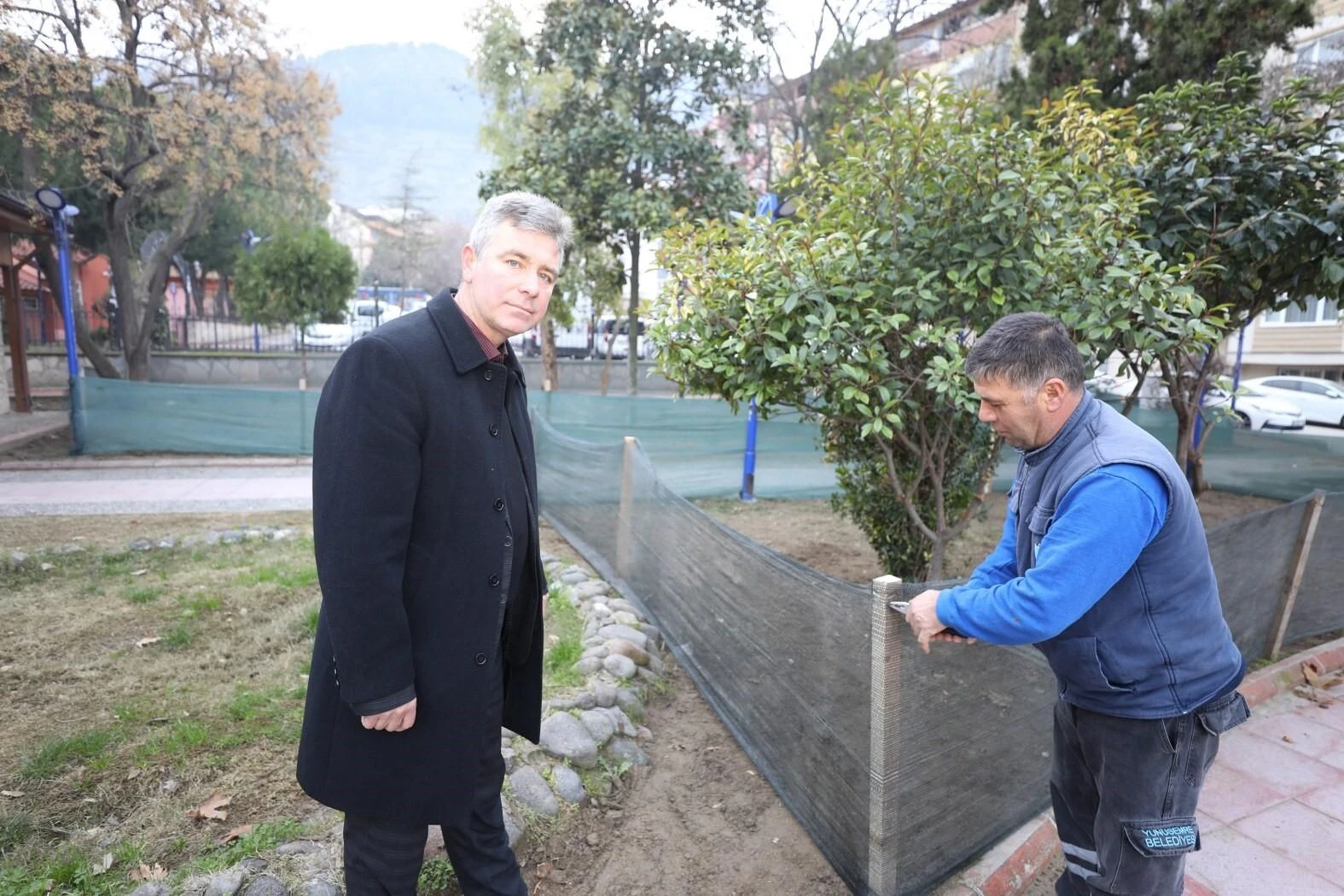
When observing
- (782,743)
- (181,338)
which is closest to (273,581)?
(782,743)

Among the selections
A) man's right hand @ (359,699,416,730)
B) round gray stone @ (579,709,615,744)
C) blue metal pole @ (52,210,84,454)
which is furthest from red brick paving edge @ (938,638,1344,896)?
blue metal pole @ (52,210,84,454)

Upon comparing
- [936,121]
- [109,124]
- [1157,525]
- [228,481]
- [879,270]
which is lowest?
[228,481]

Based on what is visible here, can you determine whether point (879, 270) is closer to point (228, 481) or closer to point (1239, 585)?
point (1239, 585)

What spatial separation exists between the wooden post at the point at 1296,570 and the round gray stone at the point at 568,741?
371 cm

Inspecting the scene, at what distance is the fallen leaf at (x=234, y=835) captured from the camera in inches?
101

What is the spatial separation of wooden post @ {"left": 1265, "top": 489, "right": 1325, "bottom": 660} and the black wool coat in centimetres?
433

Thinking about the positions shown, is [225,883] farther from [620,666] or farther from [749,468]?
[749,468]

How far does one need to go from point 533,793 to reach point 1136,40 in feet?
30.8

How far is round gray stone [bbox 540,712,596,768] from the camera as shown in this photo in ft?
10.4

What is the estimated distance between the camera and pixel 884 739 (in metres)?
2.28

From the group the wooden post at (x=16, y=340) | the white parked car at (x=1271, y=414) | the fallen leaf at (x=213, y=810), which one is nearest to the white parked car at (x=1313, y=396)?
the white parked car at (x=1271, y=414)

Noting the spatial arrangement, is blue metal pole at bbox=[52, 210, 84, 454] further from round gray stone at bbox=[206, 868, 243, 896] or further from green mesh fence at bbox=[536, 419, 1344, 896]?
round gray stone at bbox=[206, 868, 243, 896]

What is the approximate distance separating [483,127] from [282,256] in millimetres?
5598

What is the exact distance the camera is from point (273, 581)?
205 inches
